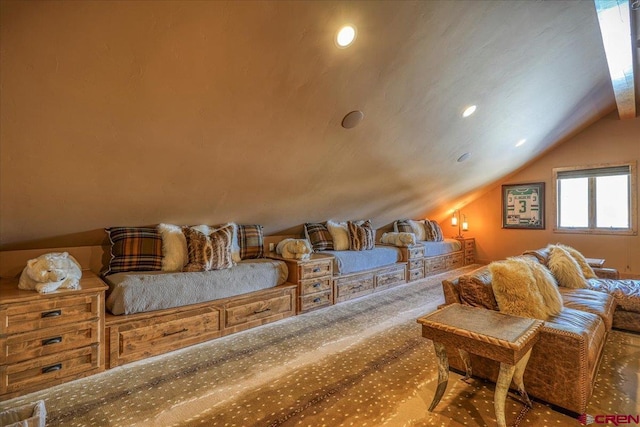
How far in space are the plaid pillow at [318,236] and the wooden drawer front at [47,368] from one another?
265 cm

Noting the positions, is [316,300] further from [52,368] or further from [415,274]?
[52,368]

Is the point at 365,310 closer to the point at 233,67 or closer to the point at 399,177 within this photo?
the point at 399,177

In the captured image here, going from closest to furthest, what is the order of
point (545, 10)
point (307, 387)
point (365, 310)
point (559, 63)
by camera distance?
point (307, 387)
point (545, 10)
point (559, 63)
point (365, 310)

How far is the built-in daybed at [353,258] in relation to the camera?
400 centimetres

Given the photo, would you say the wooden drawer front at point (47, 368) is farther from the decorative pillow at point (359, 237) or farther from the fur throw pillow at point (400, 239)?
the fur throw pillow at point (400, 239)

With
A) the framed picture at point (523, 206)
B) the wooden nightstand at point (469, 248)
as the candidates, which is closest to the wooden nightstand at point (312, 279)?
the wooden nightstand at point (469, 248)

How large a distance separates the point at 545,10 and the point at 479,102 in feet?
3.24

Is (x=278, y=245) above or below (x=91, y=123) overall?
below

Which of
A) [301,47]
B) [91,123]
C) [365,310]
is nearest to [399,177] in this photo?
[365,310]

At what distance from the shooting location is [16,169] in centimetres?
184

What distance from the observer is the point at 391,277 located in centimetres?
468

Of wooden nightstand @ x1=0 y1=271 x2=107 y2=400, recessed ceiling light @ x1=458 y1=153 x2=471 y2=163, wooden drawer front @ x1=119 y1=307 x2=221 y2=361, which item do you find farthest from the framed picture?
wooden nightstand @ x1=0 y1=271 x2=107 y2=400

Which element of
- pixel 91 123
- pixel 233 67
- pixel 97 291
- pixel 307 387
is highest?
pixel 233 67

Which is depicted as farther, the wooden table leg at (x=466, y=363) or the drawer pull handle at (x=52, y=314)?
the wooden table leg at (x=466, y=363)
